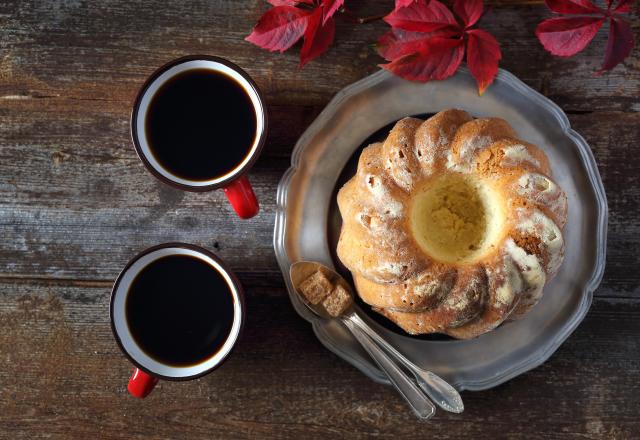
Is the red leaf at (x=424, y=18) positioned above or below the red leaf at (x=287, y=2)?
Result: above

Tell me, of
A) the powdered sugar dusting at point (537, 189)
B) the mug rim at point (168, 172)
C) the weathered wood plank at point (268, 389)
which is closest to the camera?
the powdered sugar dusting at point (537, 189)

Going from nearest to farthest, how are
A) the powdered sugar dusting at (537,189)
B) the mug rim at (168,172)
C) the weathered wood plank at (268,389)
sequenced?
the powdered sugar dusting at (537,189) < the mug rim at (168,172) < the weathered wood plank at (268,389)

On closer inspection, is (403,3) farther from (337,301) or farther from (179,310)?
(179,310)

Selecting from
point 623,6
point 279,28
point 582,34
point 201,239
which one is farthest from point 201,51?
point 623,6

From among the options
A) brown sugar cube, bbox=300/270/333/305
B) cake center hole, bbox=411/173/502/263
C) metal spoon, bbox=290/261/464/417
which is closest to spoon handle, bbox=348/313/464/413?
metal spoon, bbox=290/261/464/417

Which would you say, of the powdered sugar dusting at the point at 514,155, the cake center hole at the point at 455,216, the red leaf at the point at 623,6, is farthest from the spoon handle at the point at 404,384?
the red leaf at the point at 623,6

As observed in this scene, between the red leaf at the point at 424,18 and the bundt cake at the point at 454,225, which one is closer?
the bundt cake at the point at 454,225

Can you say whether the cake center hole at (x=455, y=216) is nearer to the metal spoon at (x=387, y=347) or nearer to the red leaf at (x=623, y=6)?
the metal spoon at (x=387, y=347)

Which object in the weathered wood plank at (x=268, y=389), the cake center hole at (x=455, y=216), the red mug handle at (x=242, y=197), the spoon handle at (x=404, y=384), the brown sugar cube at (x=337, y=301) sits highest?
the cake center hole at (x=455, y=216)
